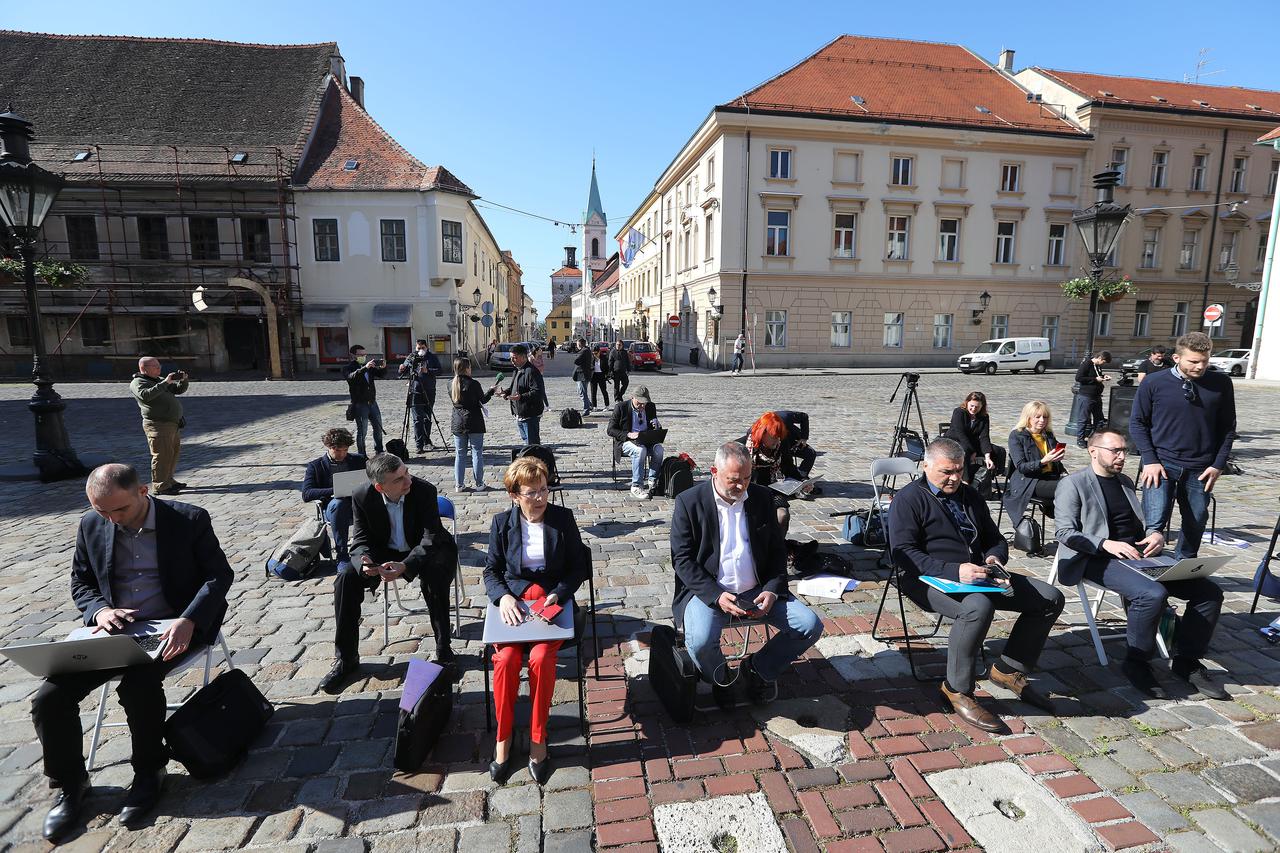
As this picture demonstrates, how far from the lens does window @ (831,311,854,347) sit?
3381 cm

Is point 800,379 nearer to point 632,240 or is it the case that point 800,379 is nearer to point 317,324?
point 632,240

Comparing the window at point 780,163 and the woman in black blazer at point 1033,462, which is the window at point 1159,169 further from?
A: the woman in black blazer at point 1033,462

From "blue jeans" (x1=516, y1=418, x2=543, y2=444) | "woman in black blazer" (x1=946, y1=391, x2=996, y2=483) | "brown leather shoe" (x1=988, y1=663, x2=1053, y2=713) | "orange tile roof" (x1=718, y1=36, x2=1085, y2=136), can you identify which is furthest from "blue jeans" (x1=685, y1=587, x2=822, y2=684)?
"orange tile roof" (x1=718, y1=36, x2=1085, y2=136)

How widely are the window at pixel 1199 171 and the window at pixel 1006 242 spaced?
33.3 ft

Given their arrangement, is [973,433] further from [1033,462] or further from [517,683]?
[517,683]

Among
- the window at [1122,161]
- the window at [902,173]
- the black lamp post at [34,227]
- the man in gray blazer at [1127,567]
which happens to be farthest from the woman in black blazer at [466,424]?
the window at [1122,161]

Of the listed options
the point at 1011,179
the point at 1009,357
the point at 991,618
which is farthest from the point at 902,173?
the point at 991,618

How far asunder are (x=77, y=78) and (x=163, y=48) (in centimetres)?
405

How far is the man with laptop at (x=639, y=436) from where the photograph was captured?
842cm

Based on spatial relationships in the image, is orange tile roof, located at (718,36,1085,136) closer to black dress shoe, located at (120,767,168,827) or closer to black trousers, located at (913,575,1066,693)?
black trousers, located at (913,575,1066,693)

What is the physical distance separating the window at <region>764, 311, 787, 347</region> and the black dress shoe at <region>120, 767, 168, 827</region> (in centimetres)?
3213

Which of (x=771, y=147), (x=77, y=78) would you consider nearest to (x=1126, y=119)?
(x=771, y=147)

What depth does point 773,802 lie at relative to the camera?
3.00 metres

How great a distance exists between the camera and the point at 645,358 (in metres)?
32.2
